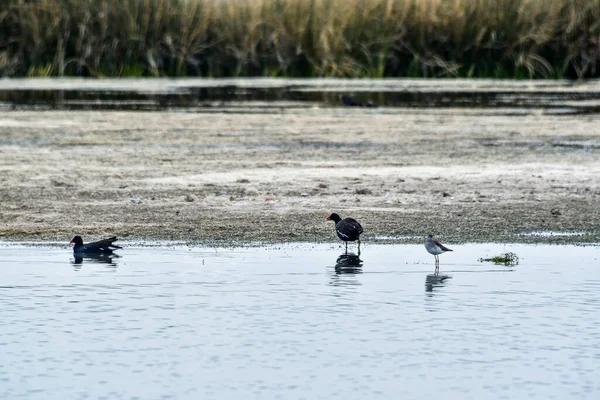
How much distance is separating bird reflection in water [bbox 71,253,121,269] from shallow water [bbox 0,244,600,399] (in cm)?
4

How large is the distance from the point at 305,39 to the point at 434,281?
728 inches

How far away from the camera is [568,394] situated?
652 cm

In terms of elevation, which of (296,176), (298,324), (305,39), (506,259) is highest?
(305,39)

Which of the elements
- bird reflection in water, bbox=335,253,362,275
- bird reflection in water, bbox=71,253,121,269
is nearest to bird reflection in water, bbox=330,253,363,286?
bird reflection in water, bbox=335,253,362,275

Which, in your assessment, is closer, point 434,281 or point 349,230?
point 434,281

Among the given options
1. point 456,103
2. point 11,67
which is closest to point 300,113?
point 456,103

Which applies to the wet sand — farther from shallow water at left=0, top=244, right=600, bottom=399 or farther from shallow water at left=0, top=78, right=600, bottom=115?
shallow water at left=0, top=78, right=600, bottom=115

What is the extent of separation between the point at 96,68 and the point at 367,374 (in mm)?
20872

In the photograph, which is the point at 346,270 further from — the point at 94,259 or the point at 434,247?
the point at 94,259

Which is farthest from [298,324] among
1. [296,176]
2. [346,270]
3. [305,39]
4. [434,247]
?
[305,39]

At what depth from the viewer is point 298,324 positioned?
8.02 meters

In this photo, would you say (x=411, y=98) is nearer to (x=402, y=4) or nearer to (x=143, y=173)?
(x=402, y=4)

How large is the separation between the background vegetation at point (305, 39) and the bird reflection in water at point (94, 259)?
16827mm

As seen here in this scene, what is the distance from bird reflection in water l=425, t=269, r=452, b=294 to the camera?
9.10 metres
